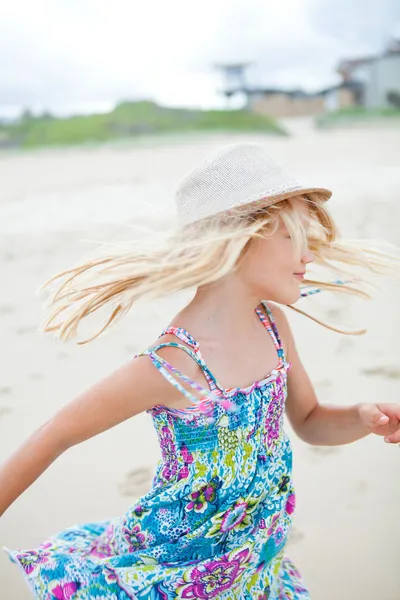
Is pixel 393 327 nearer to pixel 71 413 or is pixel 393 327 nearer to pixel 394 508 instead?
pixel 394 508

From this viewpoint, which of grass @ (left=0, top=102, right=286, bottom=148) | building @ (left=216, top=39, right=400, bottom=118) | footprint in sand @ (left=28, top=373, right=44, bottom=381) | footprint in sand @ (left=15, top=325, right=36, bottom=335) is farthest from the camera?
building @ (left=216, top=39, right=400, bottom=118)

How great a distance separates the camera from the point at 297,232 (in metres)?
1.47

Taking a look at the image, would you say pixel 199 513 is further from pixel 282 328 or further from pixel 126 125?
pixel 126 125

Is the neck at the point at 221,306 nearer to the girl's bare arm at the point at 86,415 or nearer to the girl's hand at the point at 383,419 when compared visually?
the girl's bare arm at the point at 86,415

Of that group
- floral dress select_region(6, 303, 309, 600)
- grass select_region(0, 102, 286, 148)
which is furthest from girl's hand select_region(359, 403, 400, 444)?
grass select_region(0, 102, 286, 148)

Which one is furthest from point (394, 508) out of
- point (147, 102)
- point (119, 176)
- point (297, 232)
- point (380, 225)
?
point (147, 102)

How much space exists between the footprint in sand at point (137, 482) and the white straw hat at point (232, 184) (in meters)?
1.28

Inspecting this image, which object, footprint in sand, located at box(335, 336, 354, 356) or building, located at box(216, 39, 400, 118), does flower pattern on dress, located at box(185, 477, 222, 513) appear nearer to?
footprint in sand, located at box(335, 336, 354, 356)

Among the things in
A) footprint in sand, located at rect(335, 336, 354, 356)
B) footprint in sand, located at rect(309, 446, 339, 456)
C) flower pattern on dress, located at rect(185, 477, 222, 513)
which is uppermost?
flower pattern on dress, located at rect(185, 477, 222, 513)

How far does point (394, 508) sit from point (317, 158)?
422 inches

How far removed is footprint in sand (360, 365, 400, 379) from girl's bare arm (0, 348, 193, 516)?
2024 millimetres

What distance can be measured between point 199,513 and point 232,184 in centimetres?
63

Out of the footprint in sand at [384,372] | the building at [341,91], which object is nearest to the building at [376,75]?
the building at [341,91]

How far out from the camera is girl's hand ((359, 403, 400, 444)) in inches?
60.5
